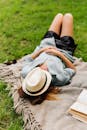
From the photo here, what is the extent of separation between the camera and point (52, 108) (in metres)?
4.28

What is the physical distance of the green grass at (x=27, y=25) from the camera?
19.0 ft

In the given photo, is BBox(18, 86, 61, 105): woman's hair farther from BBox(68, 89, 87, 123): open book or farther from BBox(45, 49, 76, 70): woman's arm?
BBox(45, 49, 76, 70): woman's arm

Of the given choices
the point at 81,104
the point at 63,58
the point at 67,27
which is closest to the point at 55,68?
the point at 63,58

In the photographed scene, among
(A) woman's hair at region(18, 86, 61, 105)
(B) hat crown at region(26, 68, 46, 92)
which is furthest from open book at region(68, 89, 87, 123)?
(B) hat crown at region(26, 68, 46, 92)

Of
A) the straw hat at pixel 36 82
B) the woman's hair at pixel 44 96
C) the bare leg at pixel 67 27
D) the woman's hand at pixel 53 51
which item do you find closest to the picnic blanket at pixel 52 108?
the woman's hair at pixel 44 96

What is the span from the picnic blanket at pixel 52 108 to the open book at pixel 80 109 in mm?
46

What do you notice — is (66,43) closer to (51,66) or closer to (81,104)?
(51,66)

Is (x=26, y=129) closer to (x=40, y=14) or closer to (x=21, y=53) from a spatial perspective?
(x=21, y=53)

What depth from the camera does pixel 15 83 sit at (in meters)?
4.84

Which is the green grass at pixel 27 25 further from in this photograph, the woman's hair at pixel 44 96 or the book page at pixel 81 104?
the book page at pixel 81 104

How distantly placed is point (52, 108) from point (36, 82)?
325 mm

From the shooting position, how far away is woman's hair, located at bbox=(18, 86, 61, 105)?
4.35m

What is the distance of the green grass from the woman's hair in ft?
0.80

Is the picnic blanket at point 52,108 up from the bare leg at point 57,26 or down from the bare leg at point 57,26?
down
